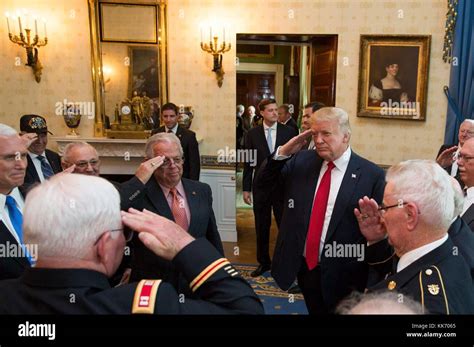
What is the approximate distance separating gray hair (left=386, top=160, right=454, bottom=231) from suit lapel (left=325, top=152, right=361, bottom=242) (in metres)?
0.81

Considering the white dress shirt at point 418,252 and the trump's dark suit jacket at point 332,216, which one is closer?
the white dress shirt at point 418,252

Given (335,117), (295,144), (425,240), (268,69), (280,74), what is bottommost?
(425,240)

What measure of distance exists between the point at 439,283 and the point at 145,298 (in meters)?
0.85

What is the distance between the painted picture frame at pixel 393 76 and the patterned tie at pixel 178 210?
11.4 ft

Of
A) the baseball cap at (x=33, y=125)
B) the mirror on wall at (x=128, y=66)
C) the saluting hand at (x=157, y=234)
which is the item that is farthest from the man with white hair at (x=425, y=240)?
the mirror on wall at (x=128, y=66)

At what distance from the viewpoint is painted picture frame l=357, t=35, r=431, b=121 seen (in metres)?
4.79

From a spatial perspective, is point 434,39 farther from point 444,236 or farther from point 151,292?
point 151,292

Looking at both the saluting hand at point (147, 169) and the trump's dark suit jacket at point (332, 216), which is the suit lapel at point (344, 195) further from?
the saluting hand at point (147, 169)

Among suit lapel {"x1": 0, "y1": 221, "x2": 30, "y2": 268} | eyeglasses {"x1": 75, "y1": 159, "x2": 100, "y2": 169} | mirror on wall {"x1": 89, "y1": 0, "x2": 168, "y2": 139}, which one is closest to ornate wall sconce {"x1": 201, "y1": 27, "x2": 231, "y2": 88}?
mirror on wall {"x1": 89, "y1": 0, "x2": 168, "y2": 139}

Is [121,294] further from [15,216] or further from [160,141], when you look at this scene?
[160,141]

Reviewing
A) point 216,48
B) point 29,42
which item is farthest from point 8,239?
point 29,42

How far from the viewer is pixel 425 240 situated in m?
1.29

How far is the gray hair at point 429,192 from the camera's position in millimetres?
1280

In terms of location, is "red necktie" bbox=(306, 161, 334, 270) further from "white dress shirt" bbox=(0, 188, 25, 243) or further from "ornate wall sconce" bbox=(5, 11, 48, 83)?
"ornate wall sconce" bbox=(5, 11, 48, 83)
